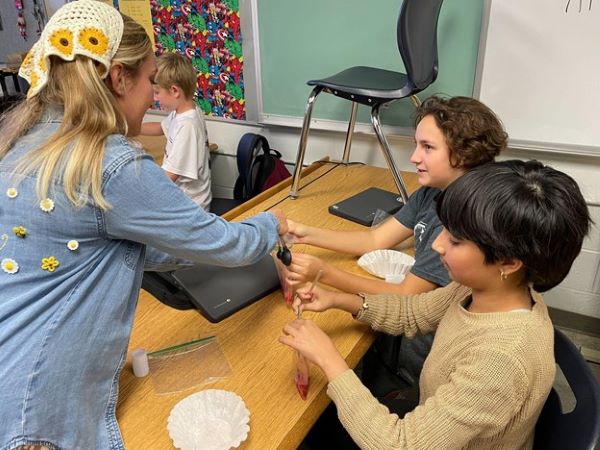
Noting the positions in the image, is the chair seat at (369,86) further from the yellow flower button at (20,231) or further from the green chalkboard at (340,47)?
the yellow flower button at (20,231)

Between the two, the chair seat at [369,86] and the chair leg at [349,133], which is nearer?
the chair seat at [369,86]

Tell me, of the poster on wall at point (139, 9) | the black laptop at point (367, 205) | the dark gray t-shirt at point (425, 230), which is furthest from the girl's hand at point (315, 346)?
the poster on wall at point (139, 9)

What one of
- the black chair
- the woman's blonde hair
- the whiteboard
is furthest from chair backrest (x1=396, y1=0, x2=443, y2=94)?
the woman's blonde hair

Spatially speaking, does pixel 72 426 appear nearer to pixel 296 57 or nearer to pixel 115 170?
pixel 115 170

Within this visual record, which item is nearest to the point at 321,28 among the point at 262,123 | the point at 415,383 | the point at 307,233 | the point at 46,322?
the point at 262,123

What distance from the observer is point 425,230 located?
47.6 inches

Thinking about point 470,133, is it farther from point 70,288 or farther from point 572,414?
point 70,288

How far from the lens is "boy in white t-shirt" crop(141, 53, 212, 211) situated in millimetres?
1956

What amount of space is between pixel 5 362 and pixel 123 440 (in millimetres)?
208

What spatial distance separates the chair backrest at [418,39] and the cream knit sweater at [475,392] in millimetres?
915

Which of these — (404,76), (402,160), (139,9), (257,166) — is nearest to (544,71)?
(404,76)

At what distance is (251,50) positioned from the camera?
2.26 meters

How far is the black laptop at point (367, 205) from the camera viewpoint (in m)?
1.53

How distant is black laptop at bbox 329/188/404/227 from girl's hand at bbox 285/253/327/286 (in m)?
0.46
